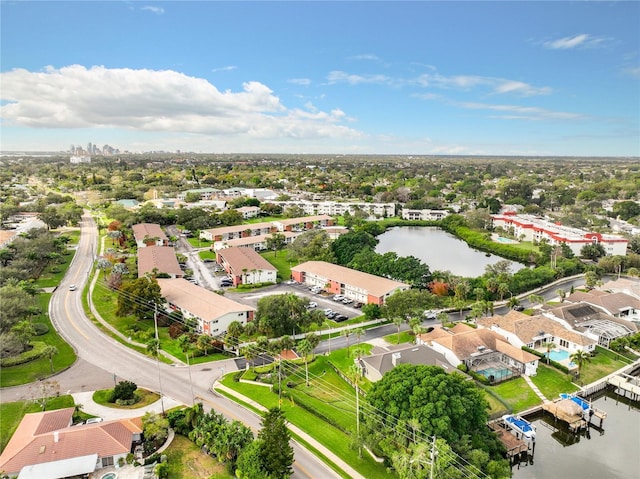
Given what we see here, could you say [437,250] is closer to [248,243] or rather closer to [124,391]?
[248,243]

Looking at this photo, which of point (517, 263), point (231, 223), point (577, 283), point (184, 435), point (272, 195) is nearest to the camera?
point (184, 435)

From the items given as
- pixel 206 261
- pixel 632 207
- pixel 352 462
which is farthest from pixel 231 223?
pixel 632 207

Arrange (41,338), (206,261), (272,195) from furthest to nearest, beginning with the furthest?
(272,195), (206,261), (41,338)

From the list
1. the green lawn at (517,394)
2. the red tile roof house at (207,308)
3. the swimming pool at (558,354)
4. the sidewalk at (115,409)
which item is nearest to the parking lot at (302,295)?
the red tile roof house at (207,308)

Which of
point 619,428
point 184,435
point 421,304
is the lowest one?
point 619,428

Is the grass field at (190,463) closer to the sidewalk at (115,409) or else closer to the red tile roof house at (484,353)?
the sidewalk at (115,409)

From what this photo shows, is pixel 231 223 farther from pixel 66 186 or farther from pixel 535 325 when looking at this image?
pixel 66 186

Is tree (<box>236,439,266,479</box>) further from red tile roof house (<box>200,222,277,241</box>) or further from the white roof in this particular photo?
red tile roof house (<box>200,222,277,241</box>)

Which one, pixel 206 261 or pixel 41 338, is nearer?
pixel 41 338
